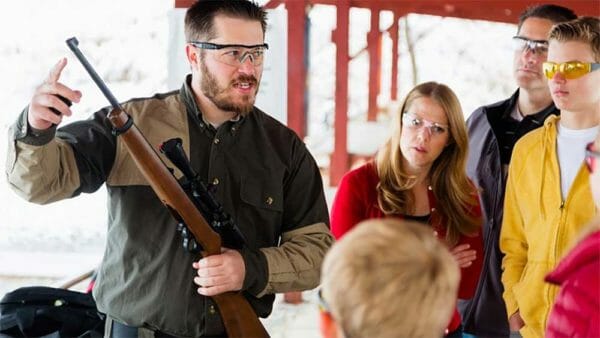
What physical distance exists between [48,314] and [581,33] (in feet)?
5.93

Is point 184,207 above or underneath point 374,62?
underneath

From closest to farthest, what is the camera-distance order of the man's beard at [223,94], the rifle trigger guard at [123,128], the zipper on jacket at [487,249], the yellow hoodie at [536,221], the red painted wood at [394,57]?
the rifle trigger guard at [123,128] → the man's beard at [223,94] → the yellow hoodie at [536,221] → the zipper on jacket at [487,249] → the red painted wood at [394,57]

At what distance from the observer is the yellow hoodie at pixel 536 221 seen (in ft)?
6.93

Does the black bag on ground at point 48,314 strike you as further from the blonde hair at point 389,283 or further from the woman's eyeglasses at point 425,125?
the blonde hair at point 389,283

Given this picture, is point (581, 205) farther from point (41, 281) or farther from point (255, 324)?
point (41, 281)

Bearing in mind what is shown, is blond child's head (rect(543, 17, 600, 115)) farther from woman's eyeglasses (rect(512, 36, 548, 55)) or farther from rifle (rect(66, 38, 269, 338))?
rifle (rect(66, 38, 269, 338))

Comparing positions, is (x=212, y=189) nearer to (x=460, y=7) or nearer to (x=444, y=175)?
(x=444, y=175)

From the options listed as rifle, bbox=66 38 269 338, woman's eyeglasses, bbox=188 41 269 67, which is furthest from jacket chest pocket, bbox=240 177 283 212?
woman's eyeglasses, bbox=188 41 269 67

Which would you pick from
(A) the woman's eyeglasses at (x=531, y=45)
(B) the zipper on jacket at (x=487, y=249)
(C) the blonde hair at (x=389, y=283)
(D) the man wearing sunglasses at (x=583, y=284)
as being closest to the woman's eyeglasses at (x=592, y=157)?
(D) the man wearing sunglasses at (x=583, y=284)

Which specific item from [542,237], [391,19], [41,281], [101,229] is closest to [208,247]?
[542,237]

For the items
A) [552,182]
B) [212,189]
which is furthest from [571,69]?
[212,189]

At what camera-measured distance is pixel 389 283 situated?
960mm

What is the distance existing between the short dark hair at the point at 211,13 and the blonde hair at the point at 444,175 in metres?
0.65

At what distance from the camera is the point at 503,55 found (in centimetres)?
415
